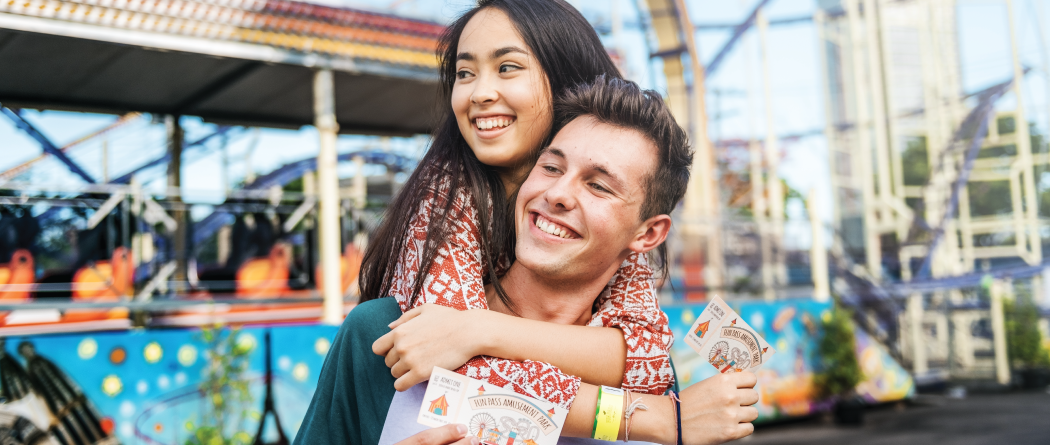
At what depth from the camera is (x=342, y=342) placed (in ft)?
4.75

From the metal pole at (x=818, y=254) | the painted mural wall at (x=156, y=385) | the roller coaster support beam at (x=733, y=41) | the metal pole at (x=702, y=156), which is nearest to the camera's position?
the painted mural wall at (x=156, y=385)

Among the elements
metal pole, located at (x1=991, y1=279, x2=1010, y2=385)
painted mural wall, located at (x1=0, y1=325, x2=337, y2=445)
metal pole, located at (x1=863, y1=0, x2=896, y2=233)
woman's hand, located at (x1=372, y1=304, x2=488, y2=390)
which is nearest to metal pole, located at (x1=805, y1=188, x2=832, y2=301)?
metal pole, located at (x1=863, y1=0, x2=896, y2=233)

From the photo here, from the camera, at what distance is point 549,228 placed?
144 cm

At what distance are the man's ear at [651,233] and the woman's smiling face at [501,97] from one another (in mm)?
297

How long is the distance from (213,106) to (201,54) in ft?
7.36

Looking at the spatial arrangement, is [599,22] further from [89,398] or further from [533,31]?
[533,31]

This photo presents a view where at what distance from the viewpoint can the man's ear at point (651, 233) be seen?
152 cm

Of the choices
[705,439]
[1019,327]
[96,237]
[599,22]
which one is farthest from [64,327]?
[1019,327]

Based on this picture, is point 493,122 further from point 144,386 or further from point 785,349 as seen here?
point 785,349

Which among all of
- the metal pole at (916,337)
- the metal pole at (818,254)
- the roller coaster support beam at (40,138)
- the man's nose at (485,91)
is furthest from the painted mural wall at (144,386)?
the metal pole at (916,337)

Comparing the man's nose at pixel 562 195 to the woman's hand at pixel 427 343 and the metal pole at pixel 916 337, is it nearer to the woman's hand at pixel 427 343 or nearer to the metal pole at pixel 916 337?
the woman's hand at pixel 427 343

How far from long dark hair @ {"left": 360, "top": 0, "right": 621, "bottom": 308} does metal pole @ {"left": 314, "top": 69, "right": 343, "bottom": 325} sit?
4.78 meters

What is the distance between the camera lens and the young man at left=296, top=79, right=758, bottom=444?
4.53 ft

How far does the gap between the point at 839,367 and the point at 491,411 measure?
30.6 ft
